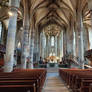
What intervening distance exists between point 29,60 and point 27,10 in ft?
27.3

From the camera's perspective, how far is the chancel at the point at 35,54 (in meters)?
3.53

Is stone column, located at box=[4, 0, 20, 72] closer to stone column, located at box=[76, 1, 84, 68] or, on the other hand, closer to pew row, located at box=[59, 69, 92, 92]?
pew row, located at box=[59, 69, 92, 92]

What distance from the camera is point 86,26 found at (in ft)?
90.3

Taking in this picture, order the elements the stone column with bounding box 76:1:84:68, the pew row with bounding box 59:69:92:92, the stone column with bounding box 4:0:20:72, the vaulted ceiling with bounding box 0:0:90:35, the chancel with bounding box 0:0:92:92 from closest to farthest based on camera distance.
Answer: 1. the pew row with bounding box 59:69:92:92
2. the chancel with bounding box 0:0:92:92
3. the stone column with bounding box 4:0:20:72
4. the stone column with bounding box 76:1:84:68
5. the vaulted ceiling with bounding box 0:0:90:35

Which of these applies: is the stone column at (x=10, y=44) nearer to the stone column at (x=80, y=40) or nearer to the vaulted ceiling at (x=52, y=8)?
the vaulted ceiling at (x=52, y=8)

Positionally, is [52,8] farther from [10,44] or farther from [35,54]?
[10,44]

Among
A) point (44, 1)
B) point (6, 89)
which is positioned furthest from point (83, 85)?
point (44, 1)

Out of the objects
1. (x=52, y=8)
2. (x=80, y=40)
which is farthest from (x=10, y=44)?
(x=52, y=8)

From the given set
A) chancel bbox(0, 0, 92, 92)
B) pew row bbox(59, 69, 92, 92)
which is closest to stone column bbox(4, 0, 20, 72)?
chancel bbox(0, 0, 92, 92)

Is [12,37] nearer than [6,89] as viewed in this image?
No

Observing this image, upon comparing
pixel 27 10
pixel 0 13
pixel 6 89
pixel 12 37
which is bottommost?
pixel 6 89

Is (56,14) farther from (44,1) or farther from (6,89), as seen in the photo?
(6,89)

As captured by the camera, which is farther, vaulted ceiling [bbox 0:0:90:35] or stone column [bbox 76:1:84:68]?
vaulted ceiling [bbox 0:0:90:35]

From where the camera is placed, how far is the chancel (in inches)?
139
